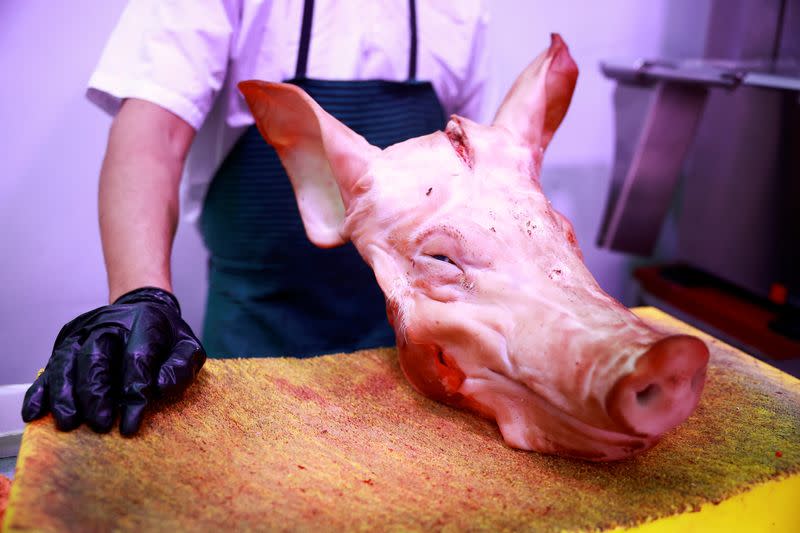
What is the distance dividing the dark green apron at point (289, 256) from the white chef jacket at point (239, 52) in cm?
3

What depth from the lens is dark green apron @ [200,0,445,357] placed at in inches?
66.2

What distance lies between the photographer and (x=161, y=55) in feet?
4.90

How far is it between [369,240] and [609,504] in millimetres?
545

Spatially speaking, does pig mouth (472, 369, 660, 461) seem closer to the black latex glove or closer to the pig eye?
the pig eye

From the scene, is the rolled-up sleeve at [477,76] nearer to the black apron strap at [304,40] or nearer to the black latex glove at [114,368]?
the black apron strap at [304,40]

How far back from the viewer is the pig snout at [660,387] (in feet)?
2.85

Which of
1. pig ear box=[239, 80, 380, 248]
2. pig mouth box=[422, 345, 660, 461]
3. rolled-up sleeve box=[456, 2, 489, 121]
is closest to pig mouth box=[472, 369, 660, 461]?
pig mouth box=[422, 345, 660, 461]

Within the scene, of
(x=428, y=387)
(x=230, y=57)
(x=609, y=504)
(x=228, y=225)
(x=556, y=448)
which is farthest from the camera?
(x=228, y=225)

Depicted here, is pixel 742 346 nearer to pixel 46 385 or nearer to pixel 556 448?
pixel 556 448

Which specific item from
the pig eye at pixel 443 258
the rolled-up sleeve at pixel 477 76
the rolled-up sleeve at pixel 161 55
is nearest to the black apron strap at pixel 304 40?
the rolled-up sleeve at pixel 161 55

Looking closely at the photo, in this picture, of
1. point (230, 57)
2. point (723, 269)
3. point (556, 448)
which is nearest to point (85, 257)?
point (230, 57)

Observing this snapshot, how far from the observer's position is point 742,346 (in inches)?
86.9

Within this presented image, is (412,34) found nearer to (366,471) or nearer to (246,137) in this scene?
(246,137)

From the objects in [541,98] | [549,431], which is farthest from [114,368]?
[541,98]
